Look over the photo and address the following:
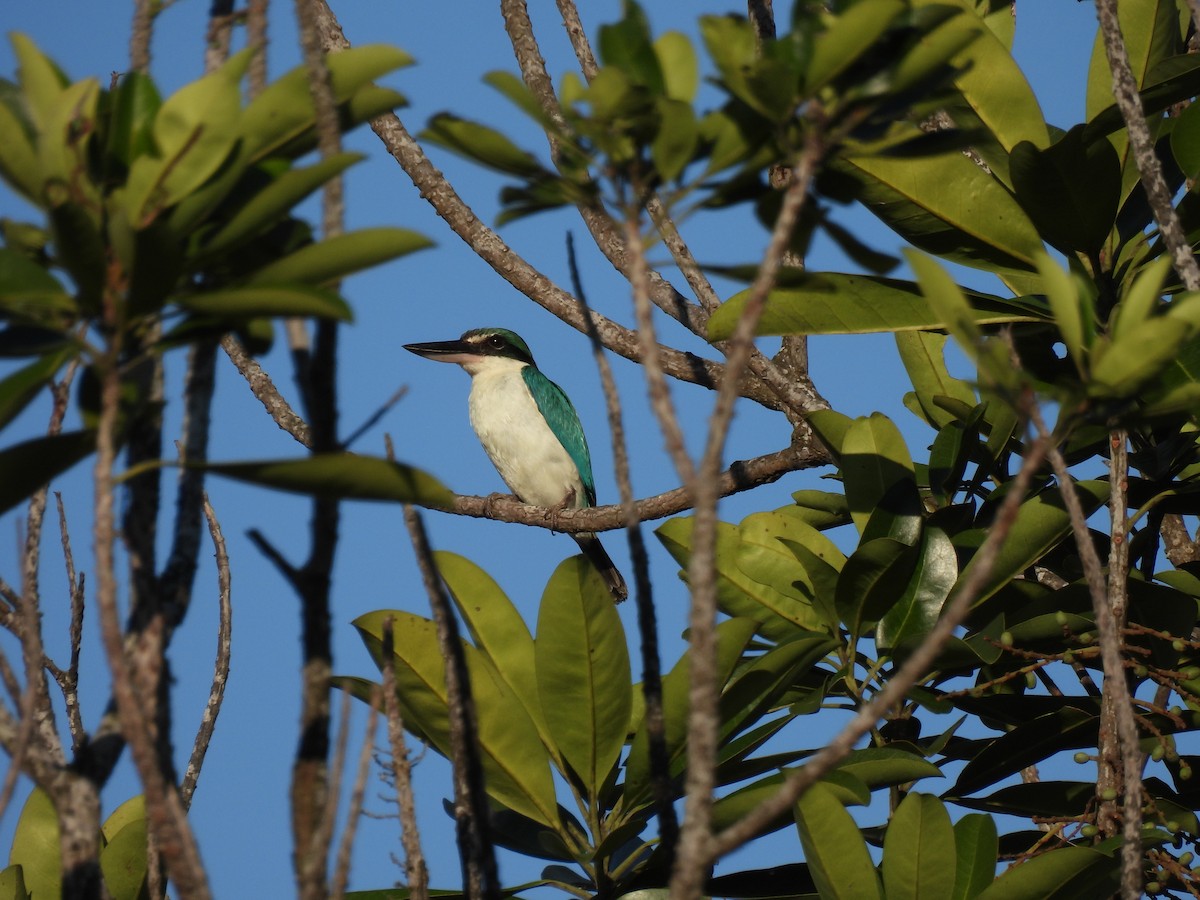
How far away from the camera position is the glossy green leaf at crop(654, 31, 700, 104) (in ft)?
4.52

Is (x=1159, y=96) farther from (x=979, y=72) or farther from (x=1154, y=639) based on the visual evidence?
(x=1154, y=639)

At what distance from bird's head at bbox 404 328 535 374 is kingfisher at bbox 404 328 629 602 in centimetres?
2

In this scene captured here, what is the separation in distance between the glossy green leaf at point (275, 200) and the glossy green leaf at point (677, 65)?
346mm

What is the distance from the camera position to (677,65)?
138 cm

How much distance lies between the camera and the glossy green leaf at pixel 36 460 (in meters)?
1.30

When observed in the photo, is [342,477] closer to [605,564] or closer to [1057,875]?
[1057,875]

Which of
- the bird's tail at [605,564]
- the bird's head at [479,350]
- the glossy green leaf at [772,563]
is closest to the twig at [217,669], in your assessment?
the glossy green leaf at [772,563]

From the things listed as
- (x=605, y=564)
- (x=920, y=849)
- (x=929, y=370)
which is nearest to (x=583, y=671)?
(x=920, y=849)

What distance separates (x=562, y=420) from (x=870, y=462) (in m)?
6.77

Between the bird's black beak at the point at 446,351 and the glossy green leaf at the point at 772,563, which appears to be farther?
the bird's black beak at the point at 446,351

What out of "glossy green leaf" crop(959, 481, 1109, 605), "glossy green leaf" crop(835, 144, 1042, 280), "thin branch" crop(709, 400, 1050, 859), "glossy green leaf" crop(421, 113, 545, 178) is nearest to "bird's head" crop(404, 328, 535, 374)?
"glossy green leaf" crop(835, 144, 1042, 280)

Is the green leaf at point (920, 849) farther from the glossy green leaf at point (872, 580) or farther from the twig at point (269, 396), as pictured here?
the twig at point (269, 396)

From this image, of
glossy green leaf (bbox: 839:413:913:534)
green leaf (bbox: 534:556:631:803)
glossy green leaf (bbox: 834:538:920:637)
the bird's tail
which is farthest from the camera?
the bird's tail

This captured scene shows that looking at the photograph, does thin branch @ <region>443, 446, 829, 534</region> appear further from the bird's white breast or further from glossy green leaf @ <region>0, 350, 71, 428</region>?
the bird's white breast
